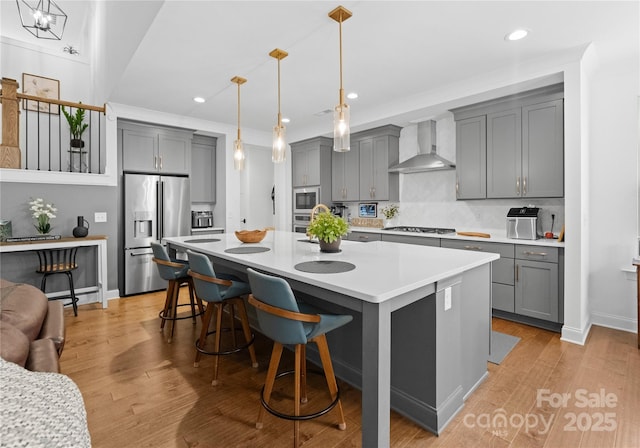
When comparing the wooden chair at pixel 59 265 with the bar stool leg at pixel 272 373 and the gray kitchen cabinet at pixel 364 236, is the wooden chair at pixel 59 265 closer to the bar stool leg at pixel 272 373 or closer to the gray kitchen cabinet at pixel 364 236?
the bar stool leg at pixel 272 373

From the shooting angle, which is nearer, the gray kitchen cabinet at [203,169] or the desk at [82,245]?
the desk at [82,245]

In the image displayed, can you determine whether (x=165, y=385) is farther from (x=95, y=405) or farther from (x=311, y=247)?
(x=311, y=247)

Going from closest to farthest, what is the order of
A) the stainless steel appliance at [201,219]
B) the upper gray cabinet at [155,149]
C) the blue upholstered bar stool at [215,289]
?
1. the blue upholstered bar stool at [215,289]
2. the upper gray cabinet at [155,149]
3. the stainless steel appliance at [201,219]

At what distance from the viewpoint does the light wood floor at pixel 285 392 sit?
5.81ft

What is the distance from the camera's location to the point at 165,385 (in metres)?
2.30

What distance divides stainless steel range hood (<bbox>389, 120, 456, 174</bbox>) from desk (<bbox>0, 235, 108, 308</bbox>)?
4.07 meters

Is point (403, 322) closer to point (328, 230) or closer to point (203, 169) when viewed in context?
point (328, 230)

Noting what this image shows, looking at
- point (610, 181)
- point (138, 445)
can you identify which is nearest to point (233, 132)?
point (138, 445)

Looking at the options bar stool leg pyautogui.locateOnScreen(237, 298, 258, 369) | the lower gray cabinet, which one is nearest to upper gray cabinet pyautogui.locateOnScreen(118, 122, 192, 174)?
bar stool leg pyautogui.locateOnScreen(237, 298, 258, 369)

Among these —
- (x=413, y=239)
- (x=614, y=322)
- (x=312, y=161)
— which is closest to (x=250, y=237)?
(x=413, y=239)

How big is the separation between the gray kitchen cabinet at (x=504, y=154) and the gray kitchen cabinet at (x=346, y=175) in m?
2.08

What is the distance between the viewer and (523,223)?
352 centimetres

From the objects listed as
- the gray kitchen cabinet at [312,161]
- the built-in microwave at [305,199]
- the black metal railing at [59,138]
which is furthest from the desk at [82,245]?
the gray kitchen cabinet at [312,161]

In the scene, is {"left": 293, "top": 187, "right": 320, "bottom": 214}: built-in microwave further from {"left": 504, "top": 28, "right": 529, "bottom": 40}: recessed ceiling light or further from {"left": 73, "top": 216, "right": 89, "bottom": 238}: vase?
{"left": 504, "top": 28, "right": 529, "bottom": 40}: recessed ceiling light
